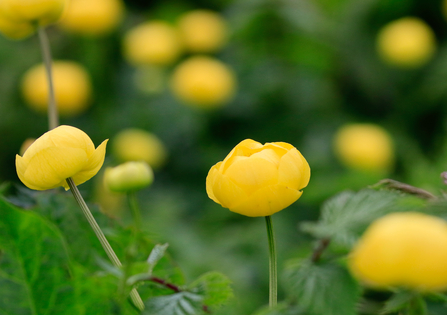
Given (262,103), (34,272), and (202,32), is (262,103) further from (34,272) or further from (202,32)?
(34,272)

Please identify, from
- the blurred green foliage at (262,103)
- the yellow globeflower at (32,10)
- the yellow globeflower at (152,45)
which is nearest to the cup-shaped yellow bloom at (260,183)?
the yellow globeflower at (32,10)

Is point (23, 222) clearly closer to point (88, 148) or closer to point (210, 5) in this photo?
point (88, 148)

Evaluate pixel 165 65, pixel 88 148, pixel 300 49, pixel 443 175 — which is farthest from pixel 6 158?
pixel 443 175

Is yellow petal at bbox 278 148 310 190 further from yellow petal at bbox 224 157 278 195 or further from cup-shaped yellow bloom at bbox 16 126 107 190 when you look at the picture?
cup-shaped yellow bloom at bbox 16 126 107 190

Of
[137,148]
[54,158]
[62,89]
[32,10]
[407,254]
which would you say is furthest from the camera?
[62,89]

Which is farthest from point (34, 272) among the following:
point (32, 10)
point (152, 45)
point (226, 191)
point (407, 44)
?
point (407, 44)
